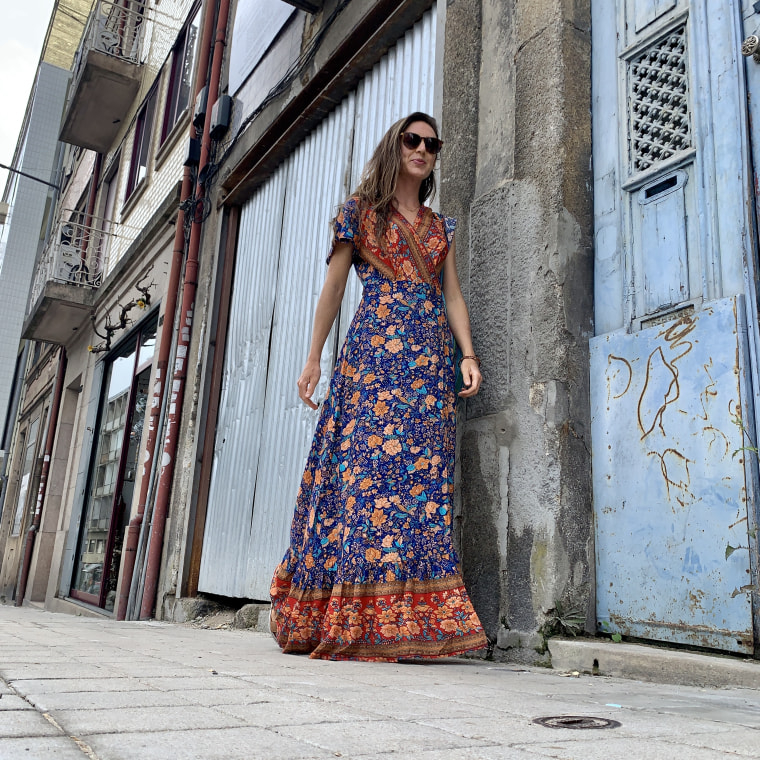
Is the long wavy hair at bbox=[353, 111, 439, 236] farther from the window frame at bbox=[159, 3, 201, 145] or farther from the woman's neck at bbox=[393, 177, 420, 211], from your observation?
the window frame at bbox=[159, 3, 201, 145]

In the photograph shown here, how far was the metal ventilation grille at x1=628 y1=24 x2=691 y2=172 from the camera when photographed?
2.71 m

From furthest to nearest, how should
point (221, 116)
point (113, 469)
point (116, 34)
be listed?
point (116, 34), point (113, 469), point (221, 116)

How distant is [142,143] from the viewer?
10.3 metres

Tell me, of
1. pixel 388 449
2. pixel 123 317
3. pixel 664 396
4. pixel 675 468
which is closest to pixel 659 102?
pixel 664 396

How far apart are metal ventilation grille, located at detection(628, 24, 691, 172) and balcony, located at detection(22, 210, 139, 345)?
8.29m

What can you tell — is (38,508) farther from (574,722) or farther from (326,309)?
(574,722)

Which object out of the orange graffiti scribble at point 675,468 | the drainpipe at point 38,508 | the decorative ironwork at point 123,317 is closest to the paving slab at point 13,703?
the orange graffiti scribble at point 675,468

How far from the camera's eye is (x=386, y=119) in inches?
173

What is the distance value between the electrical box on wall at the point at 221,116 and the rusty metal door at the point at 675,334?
173 inches

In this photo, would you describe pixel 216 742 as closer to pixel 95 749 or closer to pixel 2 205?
pixel 95 749

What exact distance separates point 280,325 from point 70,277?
673cm

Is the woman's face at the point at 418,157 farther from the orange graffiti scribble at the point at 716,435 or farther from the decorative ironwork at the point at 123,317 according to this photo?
the decorative ironwork at the point at 123,317

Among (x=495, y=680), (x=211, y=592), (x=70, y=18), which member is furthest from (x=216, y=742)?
(x=70, y=18)

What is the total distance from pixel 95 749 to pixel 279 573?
1877mm
